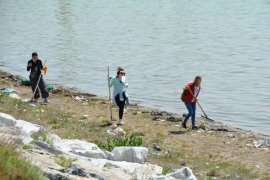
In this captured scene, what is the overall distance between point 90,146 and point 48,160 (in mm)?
3489

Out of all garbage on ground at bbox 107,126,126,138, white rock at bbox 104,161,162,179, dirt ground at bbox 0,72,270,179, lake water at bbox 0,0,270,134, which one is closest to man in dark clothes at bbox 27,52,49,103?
dirt ground at bbox 0,72,270,179

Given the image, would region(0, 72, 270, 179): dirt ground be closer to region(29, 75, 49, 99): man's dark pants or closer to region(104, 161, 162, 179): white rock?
region(29, 75, 49, 99): man's dark pants

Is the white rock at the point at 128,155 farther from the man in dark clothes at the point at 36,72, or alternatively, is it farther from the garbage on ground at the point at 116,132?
the man in dark clothes at the point at 36,72

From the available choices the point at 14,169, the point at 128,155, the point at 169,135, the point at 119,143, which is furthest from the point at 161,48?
the point at 14,169

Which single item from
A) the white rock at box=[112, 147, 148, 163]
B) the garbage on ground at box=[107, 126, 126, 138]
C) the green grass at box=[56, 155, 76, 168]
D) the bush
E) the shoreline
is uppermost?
the green grass at box=[56, 155, 76, 168]

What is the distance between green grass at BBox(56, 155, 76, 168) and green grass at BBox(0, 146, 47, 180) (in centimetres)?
207

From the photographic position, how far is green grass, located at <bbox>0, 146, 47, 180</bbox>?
6287mm

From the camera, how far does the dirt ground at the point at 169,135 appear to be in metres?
14.8

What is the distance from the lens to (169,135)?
739 inches

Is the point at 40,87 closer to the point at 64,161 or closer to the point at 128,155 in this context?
the point at 128,155

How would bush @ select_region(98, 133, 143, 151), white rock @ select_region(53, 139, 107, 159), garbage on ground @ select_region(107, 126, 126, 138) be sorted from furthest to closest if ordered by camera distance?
garbage on ground @ select_region(107, 126, 126, 138)
bush @ select_region(98, 133, 143, 151)
white rock @ select_region(53, 139, 107, 159)

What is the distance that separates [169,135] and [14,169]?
494 inches

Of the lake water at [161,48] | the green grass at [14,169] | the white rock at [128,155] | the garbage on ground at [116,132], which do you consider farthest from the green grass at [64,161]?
the lake water at [161,48]

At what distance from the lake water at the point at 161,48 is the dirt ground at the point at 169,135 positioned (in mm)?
2831
